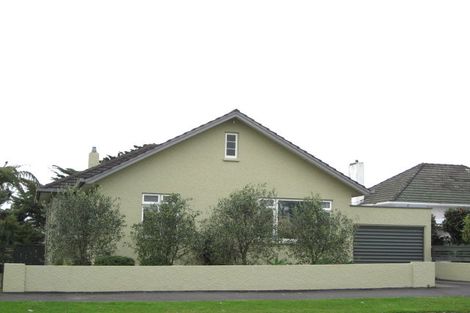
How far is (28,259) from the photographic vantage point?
28.0 m

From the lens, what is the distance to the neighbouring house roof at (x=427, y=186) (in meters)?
35.5

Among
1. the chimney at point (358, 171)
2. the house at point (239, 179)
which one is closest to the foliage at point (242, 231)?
the house at point (239, 179)

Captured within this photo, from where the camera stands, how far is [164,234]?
2008 cm

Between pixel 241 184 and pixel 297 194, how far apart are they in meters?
2.16

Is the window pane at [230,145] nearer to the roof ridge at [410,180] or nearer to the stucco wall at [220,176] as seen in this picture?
the stucco wall at [220,176]

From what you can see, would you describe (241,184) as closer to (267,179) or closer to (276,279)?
(267,179)

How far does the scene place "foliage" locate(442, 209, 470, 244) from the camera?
2871 centimetres

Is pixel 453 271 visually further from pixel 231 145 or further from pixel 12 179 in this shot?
pixel 12 179

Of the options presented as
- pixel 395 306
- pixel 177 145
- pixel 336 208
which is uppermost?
pixel 177 145

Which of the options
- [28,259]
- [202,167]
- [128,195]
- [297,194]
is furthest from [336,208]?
[28,259]

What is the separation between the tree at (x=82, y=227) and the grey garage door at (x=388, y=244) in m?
10.1

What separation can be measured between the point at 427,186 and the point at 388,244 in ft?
37.8

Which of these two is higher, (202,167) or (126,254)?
(202,167)

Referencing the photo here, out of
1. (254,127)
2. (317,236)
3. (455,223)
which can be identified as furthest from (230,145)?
(455,223)
